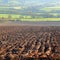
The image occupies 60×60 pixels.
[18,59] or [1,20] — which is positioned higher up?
[18,59]

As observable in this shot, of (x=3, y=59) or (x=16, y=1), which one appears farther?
(x=16, y=1)

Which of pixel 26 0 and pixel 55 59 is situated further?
pixel 26 0

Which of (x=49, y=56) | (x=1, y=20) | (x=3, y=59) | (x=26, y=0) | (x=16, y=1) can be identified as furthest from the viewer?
(x=26, y=0)

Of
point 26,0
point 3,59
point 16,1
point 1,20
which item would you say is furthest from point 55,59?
point 26,0

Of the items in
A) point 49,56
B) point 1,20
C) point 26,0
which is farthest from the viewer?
point 26,0

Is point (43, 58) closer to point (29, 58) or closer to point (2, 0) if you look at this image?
point (29, 58)

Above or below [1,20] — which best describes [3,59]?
above

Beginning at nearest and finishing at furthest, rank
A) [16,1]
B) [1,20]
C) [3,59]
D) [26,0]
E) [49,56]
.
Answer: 1. [3,59]
2. [49,56]
3. [1,20]
4. [16,1]
5. [26,0]

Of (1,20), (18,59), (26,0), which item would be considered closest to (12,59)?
(18,59)

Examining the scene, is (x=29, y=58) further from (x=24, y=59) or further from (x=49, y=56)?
(x=49, y=56)
